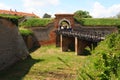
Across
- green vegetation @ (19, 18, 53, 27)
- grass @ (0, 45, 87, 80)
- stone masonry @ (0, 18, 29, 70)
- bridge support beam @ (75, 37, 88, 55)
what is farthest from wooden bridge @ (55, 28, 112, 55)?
stone masonry @ (0, 18, 29, 70)

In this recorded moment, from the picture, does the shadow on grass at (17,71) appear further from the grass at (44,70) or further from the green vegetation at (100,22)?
the green vegetation at (100,22)

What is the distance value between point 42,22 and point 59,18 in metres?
2.67

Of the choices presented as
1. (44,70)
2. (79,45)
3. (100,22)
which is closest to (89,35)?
(79,45)

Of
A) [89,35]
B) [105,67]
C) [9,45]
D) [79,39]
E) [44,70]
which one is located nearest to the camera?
[105,67]

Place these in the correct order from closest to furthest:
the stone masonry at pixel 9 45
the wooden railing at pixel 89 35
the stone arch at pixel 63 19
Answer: the stone masonry at pixel 9 45
the wooden railing at pixel 89 35
the stone arch at pixel 63 19

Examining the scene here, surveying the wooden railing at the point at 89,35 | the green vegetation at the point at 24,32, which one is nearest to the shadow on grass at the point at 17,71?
the wooden railing at the point at 89,35

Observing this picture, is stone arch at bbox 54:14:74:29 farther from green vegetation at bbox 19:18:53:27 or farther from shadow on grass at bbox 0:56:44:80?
shadow on grass at bbox 0:56:44:80

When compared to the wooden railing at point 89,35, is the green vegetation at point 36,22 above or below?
above

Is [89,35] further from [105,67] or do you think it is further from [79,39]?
[105,67]

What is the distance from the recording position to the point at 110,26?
41.2 metres

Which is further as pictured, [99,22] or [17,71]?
[99,22]

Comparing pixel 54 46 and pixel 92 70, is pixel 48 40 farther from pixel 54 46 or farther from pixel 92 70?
pixel 92 70

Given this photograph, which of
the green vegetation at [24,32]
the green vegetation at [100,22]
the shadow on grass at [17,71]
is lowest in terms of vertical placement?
the shadow on grass at [17,71]

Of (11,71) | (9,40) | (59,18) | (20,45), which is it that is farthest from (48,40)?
(11,71)
